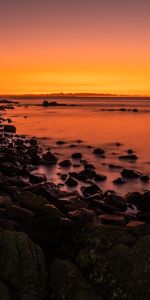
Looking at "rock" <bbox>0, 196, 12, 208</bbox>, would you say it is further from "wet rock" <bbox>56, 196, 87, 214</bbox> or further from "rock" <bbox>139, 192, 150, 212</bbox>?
"rock" <bbox>139, 192, 150, 212</bbox>

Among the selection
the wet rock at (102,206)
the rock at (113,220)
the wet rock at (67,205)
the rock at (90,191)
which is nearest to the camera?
the rock at (113,220)

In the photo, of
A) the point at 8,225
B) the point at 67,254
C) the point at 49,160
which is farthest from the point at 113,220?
the point at 49,160

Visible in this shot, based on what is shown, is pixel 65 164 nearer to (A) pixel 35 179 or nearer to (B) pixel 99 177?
(B) pixel 99 177

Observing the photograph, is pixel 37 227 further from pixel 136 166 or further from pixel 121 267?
pixel 136 166

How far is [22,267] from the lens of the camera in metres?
7.60

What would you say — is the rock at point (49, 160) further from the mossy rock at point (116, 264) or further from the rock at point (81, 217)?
the mossy rock at point (116, 264)

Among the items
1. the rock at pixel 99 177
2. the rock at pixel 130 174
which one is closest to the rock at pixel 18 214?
the rock at pixel 99 177

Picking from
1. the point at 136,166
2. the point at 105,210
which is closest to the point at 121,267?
the point at 105,210

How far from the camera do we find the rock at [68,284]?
725 cm

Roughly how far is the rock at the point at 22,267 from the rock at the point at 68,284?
7.3 inches

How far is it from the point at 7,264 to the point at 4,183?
26.5 feet

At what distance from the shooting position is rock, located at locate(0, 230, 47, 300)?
24.1ft

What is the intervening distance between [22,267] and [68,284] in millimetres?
898

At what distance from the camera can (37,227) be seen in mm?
9484
